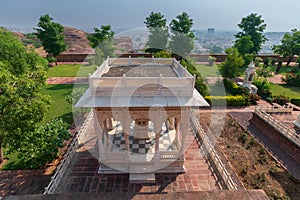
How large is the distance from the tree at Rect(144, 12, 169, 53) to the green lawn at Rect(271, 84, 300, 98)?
58.7ft

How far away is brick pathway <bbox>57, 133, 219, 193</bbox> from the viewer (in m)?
7.18

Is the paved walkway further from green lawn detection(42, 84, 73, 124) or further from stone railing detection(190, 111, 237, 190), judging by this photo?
green lawn detection(42, 84, 73, 124)

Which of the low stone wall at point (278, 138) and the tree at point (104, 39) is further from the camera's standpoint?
the tree at point (104, 39)

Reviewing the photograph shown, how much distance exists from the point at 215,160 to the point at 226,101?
8.84 meters

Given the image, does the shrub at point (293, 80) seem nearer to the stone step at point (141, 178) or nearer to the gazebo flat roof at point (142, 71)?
the gazebo flat roof at point (142, 71)

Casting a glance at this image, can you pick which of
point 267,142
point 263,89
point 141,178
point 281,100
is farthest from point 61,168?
point 263,89

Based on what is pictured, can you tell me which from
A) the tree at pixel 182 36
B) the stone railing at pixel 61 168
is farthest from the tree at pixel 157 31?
the stone railing at pixel 61 168

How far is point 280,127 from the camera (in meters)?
10.9

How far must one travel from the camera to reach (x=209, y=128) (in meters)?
12.2

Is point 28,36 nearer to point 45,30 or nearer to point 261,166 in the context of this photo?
point 45,30

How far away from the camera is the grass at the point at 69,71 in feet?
82.7

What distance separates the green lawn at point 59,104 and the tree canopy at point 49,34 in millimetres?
12848

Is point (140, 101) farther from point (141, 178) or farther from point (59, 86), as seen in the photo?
point (59, 86)

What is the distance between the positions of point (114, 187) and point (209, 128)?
7.82 m
